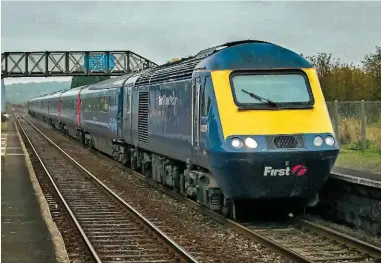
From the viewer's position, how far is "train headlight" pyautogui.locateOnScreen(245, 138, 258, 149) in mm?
10484

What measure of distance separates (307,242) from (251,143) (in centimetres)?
173

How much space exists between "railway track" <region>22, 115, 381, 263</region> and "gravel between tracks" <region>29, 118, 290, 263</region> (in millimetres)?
132

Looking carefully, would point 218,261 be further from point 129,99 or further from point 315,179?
point 129,99

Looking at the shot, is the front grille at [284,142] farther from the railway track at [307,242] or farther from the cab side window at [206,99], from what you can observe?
the railway track at [307,242]

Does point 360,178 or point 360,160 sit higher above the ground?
Answer: point 360,178

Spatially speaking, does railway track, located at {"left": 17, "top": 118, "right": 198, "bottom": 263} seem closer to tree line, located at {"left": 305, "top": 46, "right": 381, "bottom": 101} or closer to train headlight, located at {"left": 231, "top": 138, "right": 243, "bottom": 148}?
train headlight, located at {"left": 231, "top": 138, "right": 243, "bottom": 148}

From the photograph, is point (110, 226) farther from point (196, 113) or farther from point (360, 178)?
point (360, 178)

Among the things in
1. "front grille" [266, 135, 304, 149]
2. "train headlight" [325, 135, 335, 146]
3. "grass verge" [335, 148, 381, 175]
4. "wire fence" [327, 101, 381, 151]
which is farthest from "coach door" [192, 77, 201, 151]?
"wire fence" [327, 101, 381, 151]

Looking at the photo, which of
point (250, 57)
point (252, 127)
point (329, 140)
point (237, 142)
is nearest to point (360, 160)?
point (329, 140)

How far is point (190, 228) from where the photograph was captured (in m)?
11.6

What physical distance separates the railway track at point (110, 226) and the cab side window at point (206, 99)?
2.12 metres

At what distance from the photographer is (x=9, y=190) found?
16.7 metres

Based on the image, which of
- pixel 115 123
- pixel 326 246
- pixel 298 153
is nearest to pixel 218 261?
pixel 326 246

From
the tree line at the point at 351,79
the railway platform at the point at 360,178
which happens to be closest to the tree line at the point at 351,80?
the tree line at the point at 351,79
